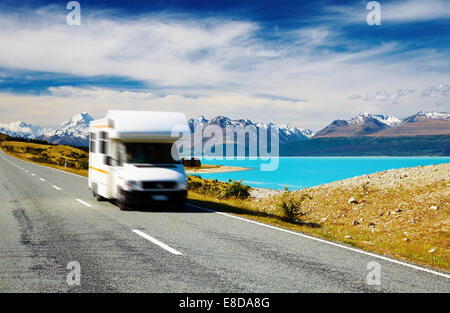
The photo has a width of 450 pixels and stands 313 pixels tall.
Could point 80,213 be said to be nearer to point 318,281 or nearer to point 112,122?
point 112,122

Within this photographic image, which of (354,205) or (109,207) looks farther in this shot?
(354,205)

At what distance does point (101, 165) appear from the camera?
13.6 metres

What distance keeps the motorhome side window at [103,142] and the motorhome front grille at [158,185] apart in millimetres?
2419

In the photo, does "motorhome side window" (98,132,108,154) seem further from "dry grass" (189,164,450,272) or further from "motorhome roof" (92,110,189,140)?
"dry grass" (189,164,450,272)

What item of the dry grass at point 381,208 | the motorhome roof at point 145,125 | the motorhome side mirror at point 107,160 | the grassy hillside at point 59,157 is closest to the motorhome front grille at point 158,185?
the motorhome roof at point 145,125

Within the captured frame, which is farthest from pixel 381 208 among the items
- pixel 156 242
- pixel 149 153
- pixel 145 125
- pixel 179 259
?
pixel 179 259

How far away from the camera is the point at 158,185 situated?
38.5 feet

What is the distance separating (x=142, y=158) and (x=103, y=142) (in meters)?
1.95

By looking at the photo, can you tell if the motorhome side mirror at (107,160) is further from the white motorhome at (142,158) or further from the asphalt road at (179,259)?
the asphalt road at (179,259)

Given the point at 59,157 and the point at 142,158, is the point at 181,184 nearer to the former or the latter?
the point at 142,158

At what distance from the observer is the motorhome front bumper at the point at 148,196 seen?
37.9 feet

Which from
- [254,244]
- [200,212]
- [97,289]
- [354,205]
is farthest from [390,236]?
[97,289]

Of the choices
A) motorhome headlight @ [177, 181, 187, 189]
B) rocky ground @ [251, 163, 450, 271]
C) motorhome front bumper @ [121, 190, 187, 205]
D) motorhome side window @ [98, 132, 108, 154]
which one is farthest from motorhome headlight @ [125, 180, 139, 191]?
rocky ground @ [251, 163, 450, 271]
